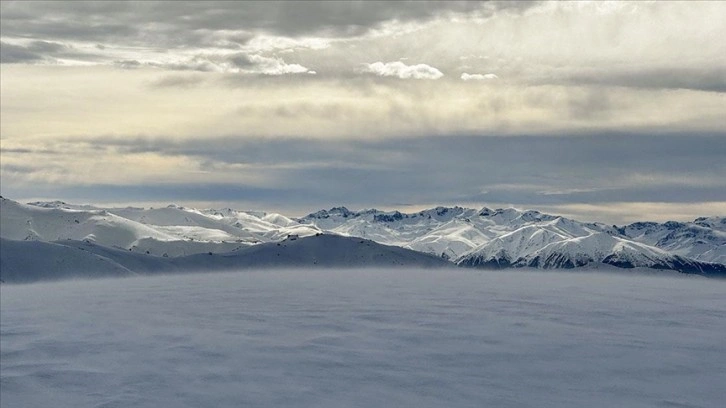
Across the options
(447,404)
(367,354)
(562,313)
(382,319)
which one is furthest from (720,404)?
(562,313)

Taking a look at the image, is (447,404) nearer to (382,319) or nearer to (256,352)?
(256,352)

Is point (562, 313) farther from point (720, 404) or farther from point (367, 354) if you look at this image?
point (720, 404)

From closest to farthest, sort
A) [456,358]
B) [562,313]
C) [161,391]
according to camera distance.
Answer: [161,391] < [456,358] < [562,313]

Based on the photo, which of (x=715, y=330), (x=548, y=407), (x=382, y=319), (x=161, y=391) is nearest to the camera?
(x=548, y=407)

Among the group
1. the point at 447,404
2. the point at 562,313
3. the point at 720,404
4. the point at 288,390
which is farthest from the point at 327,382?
the point at 562,313

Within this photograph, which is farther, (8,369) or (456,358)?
(456,358)

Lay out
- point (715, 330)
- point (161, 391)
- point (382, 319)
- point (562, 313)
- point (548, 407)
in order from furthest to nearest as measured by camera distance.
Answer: point (562, 313), point (382, 319), point (715, 330), point (161, 391), point (548, 407)
